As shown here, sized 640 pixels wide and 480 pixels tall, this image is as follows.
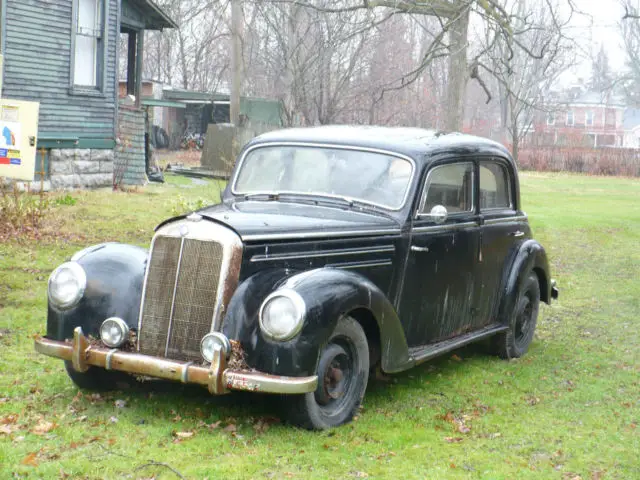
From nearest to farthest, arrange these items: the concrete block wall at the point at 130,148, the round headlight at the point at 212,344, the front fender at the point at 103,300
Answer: the round headlight at the point at 212,344, the front fender at the point at 103,300, the concrete block wall at the point at 130,148

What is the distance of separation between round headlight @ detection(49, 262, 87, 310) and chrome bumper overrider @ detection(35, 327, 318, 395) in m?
0.30

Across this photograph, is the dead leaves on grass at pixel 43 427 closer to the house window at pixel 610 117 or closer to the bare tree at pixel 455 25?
the bare tree at pixel 455 25

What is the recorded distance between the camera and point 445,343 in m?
6.77

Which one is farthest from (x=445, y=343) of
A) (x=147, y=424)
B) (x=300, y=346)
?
(x=147, y=424)

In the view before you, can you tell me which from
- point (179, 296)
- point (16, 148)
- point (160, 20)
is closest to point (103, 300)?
point (179, 296)

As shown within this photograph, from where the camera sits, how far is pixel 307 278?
207 inches

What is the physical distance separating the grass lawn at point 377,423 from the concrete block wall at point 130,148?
10540 mm

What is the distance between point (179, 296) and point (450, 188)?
2525 mm

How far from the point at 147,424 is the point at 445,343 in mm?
2476

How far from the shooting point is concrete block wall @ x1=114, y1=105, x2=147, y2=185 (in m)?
19.6

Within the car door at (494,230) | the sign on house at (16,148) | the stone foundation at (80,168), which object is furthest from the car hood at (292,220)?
the stone foundation at (80,168)

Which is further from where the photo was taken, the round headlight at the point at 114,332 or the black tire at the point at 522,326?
the black tire at the point at 522,326

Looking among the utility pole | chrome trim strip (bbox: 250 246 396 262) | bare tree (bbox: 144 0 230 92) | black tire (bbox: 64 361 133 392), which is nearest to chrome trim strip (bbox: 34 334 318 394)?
black tire (bbox: 64 361 133 392)

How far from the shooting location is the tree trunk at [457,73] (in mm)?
15609
